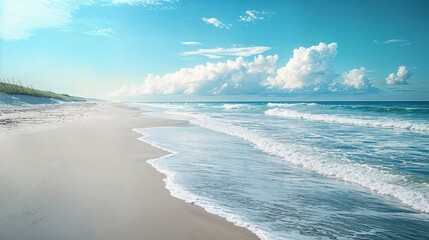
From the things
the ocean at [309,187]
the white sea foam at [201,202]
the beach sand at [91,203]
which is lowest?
the ocean at [309,187]

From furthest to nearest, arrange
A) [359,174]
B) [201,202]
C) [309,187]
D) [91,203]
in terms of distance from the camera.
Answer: [359,174]
[309,187]
[201,202]
[91,203]

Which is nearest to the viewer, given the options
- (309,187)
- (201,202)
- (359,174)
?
(201,202)

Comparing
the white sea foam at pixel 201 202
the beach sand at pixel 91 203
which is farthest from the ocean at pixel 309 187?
the beach sand at pixel 91 203

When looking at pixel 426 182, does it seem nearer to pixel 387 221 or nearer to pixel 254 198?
pixel 387 221

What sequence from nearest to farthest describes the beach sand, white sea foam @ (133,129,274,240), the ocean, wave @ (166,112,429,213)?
the beach sand → white sea foam @ (133,129,274,240) → the ocean → wave @ (166,112,429,213)

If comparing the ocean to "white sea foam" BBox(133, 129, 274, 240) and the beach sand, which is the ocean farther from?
the beach sand

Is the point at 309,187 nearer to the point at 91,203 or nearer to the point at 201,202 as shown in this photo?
the point at 201,202

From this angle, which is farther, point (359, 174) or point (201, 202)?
point (359, 174)

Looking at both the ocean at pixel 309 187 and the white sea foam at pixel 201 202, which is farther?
the ocean at pixel 309 187

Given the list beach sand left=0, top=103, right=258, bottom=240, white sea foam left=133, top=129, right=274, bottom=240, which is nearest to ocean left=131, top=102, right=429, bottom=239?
white sea foam left=133, top=129, right=274, bottom=240

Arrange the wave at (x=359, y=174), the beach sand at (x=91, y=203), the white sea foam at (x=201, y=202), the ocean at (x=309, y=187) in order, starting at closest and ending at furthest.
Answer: the beach sand at (x=91, y=203) < the white sea foam at (x=201, y=202) < the ocean at (x=309, y=187) < the wave at (x=359, y=174)

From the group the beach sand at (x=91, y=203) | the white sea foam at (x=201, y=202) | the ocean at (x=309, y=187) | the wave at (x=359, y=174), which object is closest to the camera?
the beach sand at (x=91, y=203)

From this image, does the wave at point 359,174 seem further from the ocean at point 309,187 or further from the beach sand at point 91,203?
the beach sand at point 91,203

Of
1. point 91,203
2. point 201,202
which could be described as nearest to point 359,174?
point 201,202
